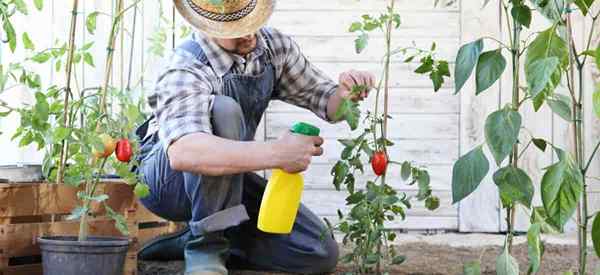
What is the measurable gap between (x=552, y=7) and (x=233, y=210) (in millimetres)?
1109

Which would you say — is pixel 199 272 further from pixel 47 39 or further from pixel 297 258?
pixel 47 39

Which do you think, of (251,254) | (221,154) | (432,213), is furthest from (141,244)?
(432,213)

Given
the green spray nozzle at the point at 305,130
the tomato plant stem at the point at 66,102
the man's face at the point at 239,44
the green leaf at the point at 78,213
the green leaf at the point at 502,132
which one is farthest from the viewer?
the man's face at the point at 239,44

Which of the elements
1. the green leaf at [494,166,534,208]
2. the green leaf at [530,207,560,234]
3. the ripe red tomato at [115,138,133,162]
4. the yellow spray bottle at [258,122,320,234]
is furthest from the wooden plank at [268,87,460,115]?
the green leaf at [494,166,534,208]

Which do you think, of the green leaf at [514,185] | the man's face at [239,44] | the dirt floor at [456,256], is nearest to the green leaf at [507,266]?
the green leaf at [514,185]

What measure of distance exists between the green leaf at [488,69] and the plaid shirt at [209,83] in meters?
0.83

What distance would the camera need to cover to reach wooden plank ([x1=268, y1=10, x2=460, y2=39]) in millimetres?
3871

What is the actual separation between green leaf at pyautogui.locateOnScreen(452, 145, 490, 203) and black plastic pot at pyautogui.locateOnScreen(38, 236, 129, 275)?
0.85 m

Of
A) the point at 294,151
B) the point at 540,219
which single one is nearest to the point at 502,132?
the point at 540,219

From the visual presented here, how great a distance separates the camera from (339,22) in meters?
3.88

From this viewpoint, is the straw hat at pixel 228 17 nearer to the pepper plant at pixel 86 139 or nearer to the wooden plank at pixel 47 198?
the pepper plant at pixel 86 139

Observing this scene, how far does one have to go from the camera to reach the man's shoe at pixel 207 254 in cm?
236

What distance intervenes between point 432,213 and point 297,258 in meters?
1.32

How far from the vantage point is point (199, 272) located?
2.34 meters
